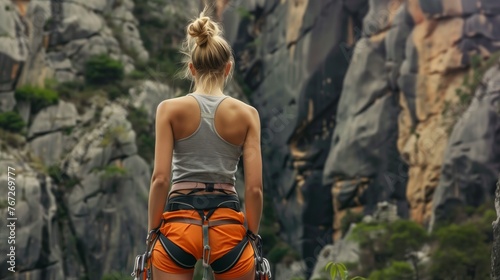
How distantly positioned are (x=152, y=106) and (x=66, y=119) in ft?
13.5

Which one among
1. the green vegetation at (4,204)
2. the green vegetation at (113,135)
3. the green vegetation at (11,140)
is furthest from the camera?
the green vegetation at (113,135)

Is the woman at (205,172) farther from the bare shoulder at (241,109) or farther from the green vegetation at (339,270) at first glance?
the green vegetation at (339,270)

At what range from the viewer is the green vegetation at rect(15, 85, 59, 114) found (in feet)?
151

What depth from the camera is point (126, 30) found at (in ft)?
170

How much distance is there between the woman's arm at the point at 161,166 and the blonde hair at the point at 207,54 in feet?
0.77

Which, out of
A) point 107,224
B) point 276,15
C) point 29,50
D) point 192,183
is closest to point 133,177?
point 107,224

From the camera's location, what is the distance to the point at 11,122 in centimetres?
4478

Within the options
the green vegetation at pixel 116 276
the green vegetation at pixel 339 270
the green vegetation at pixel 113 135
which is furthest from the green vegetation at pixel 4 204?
the green vegetation at pixel 339 270

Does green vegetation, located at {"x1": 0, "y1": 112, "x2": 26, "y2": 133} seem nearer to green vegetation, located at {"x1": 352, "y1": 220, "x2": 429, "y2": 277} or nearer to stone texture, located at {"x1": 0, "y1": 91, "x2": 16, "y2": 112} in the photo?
stone texture, located at {"x1": 0, "y1": 91, "x2": 16, "y2": 112}

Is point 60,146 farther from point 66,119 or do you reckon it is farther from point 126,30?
point 126,30

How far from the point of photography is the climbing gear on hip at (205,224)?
4.80m

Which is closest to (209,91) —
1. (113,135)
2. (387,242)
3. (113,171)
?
(387,242)

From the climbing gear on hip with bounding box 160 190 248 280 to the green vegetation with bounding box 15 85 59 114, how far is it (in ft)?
137

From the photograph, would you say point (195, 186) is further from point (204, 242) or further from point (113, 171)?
point (113, 171)
